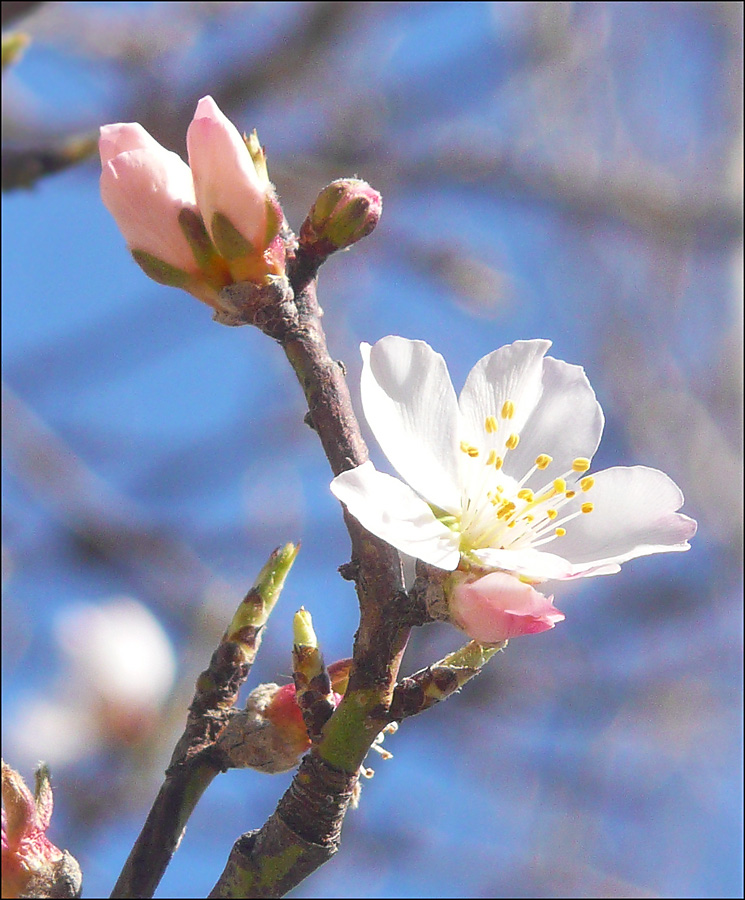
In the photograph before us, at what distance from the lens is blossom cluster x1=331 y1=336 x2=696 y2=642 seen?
0.71 m

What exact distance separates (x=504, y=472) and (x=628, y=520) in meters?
0.17

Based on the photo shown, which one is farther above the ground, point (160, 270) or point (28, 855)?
point (160, 270)

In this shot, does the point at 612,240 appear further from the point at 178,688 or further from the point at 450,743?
the point at 178,688

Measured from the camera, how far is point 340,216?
83 centimetres

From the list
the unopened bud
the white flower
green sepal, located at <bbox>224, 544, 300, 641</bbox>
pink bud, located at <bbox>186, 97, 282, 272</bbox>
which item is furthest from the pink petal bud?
the unopened bud

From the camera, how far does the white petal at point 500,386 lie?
899 millimetres

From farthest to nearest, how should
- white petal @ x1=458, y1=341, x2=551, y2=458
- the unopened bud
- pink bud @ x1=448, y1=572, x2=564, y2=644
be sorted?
white petal @ x1=458, y1=341, x2=551, y2=458, the unopened bud, pink bud @ x1=448, y1=572, x2=564, y2=644

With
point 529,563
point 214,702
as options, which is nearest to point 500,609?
point 529,563

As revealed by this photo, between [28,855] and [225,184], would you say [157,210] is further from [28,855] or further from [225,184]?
[28,855]

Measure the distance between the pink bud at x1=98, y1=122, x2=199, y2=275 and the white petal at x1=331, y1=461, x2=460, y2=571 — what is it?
0.81 ft

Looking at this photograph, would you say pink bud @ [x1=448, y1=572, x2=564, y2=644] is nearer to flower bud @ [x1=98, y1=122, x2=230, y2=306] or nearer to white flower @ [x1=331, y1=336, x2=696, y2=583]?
white flower @ [x1=331, y1=336, x2=696, y2=583]

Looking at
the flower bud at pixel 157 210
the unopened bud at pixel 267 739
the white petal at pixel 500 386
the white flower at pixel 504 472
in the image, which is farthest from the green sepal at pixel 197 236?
the unopened bud at pixel 267 739

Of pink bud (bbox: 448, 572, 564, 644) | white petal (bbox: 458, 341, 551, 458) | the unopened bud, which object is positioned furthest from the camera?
white petal (bbox: 458, 341, 551, 458)

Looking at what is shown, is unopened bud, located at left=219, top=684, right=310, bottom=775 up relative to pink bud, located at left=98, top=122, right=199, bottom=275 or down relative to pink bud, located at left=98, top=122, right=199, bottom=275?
down
